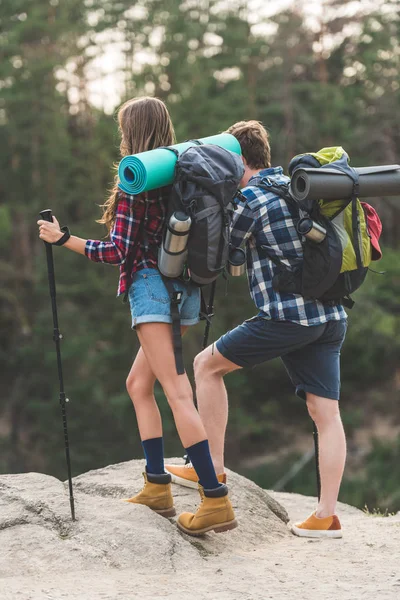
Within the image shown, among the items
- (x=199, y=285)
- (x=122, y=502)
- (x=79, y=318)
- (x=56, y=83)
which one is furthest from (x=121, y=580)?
(x=56, y=83)

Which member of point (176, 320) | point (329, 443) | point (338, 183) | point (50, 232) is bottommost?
point (329, 443)

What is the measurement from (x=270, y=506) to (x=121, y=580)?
1721 millimetres

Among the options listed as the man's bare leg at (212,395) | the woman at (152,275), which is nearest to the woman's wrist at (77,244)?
the woman at (152,275)

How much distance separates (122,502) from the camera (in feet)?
14.8

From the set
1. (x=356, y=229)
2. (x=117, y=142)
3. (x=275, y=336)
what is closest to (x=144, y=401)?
(x=275, y=336)

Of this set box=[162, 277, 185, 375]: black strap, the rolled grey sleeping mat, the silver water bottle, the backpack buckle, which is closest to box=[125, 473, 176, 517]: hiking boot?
box=[162, 277, 185, 375]: black strap

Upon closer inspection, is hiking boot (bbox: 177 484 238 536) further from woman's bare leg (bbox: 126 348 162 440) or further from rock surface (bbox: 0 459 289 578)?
woman's bare leg (bbox: 126 348 162 440)

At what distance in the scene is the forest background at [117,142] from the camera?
782 inches

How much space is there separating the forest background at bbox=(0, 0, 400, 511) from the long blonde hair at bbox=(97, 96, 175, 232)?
14997 millimetres

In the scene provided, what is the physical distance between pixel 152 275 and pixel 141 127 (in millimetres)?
695

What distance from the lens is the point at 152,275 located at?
13.3 feet

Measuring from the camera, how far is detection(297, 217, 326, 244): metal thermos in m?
4.12

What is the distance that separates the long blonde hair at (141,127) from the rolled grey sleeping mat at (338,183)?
661mm

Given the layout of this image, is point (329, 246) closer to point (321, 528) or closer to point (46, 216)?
point (46, 216)
